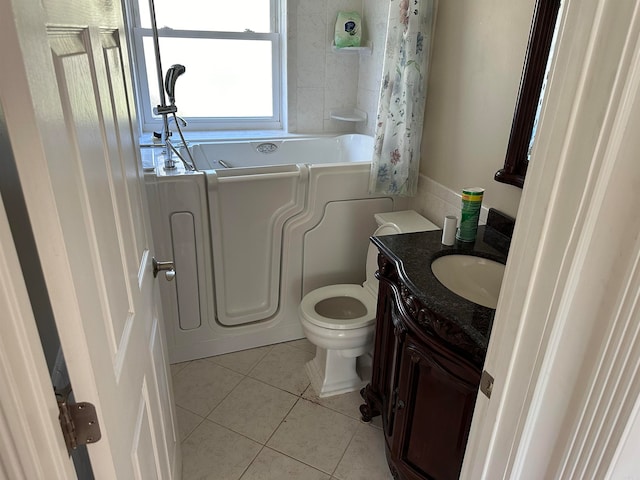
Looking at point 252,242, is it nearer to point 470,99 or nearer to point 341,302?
point 341,302

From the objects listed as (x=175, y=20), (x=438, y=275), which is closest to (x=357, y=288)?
(x=438, y=275)

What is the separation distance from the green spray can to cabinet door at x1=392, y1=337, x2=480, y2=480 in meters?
0.46

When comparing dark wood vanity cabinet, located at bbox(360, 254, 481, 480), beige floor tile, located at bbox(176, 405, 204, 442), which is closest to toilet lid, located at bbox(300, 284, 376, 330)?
dark wood vanity cabinet, located at bbox(360, 254, 481, 480)

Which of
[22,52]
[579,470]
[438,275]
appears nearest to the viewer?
[22,52]

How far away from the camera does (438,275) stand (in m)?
1.49

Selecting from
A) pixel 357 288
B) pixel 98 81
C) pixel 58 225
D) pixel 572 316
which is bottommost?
pixel 357 288

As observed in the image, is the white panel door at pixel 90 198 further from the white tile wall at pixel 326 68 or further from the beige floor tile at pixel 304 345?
the white tile wall at pixel 326 68

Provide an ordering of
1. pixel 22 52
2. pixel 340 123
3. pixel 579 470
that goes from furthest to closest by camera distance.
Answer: pixel 340 123 < pixel 579 470 < pixel 22 52

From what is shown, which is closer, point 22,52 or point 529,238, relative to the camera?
point 22,52

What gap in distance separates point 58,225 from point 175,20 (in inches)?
119

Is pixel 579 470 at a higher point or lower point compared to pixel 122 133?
lower

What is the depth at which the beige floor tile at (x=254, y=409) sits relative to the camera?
1.94 metres

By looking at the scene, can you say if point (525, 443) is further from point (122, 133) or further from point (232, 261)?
point (232, 261)

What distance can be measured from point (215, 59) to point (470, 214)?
8.01ft
